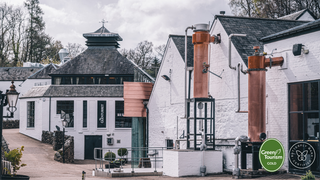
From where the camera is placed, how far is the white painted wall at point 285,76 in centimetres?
1373

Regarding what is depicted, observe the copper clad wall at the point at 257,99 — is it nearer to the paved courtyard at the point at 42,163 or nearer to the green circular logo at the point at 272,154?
the green circular logo at the point at 272,154

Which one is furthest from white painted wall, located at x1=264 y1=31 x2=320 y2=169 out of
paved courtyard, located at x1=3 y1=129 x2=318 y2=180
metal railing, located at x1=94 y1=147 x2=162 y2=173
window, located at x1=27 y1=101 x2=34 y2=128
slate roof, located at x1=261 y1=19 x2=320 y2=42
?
window, located at x1=27 y1=101 x2=34 y2=128

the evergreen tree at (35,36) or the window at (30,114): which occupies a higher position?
the evergreen tree at (35,36)

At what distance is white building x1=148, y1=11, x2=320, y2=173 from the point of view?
14.0 metres

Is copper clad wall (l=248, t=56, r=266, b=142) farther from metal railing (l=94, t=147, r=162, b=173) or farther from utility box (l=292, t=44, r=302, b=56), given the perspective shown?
metal railing (l=94, t=147, r=162, b=173)

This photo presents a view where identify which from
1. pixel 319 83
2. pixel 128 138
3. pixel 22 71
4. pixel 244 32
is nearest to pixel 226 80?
pixel 244 32

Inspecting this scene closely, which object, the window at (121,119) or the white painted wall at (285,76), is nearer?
the white painted wall at (285,76)

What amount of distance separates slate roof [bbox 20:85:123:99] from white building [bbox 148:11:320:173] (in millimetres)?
14022

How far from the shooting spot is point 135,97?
2706cm

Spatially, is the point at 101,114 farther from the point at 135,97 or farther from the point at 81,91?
the point at 135,97

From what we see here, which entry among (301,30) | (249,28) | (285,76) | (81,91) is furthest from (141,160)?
(81,91)

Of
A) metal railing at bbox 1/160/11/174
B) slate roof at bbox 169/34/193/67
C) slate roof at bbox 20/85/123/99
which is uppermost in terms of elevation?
slate roof at bbox 169/34/193/67

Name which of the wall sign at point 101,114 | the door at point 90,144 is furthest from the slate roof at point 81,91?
the door at point 90,144

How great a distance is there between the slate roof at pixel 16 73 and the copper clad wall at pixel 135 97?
3324 cm
